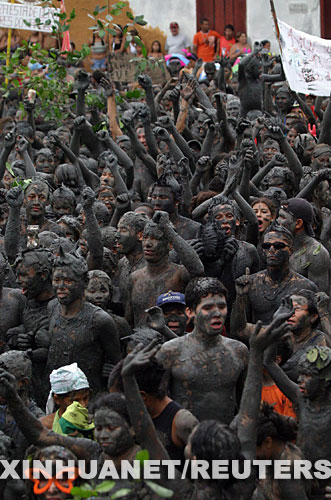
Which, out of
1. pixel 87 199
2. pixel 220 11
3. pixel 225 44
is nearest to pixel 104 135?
pixel 87 199

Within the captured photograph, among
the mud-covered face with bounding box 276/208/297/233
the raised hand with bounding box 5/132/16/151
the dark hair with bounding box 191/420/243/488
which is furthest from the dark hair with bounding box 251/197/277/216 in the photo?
the dark hair with bounding box 191/420/243/488

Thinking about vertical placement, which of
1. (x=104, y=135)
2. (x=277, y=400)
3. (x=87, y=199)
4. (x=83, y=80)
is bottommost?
(x=277, y=400)

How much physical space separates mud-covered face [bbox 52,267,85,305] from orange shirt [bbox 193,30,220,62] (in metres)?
13.7

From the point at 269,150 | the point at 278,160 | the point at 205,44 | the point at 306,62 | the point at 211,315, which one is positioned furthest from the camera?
the point at 205,44

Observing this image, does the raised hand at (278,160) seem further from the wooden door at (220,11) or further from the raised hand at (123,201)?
the wooden door at (220,11)

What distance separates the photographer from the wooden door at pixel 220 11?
2280cm

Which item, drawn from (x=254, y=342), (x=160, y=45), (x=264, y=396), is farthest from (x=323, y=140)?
(x=160, y=45)

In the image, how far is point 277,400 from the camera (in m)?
6.70

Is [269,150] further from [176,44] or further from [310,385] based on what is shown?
[176,44]

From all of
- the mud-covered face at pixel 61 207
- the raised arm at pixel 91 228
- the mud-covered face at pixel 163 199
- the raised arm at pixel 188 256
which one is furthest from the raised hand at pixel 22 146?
the raised arm at pixel 188 256

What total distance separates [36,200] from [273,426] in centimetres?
446

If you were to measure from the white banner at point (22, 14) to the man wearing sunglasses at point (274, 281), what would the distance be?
7774 mm

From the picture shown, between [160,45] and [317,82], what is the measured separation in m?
9.45

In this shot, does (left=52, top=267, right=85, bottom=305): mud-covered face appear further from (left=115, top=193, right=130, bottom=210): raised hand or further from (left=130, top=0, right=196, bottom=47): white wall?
(left=130, top=0, right=196, bottom=47): white wall
